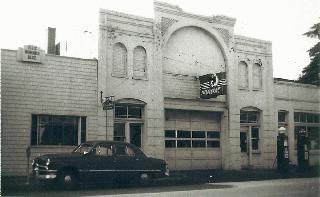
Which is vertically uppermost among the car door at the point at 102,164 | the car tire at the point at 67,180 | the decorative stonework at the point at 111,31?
the decorative stonework at the point at 111,31

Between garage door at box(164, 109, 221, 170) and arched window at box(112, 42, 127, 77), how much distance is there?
11.2 ft

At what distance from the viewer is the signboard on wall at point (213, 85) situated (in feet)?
69.0

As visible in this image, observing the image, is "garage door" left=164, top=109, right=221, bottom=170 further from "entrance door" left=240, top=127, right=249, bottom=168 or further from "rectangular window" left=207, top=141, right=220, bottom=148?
"entrance door" left=240, top=127, right=249, bottom=168

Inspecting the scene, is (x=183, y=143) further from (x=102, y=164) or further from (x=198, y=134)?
(x=102, y=164)

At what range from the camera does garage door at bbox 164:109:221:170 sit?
23016mm

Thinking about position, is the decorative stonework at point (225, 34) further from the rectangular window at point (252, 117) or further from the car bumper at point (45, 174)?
the car bumper at point (45, 174)

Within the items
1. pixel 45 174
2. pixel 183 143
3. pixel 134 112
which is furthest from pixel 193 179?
pixel 45 174

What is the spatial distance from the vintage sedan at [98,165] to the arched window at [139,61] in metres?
6.68

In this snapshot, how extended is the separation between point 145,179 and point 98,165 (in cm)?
197

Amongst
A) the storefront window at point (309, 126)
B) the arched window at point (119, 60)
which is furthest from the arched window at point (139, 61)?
the storefront window at point (309, 126)

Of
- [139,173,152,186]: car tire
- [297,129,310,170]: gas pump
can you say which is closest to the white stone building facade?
[297,129,310,170]: gas pump

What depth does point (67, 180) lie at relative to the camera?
14.2 meters

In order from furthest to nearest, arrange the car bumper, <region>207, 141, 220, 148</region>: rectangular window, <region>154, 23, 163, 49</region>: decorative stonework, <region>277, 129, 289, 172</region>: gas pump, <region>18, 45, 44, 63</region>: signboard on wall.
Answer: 1. <region>207, 141, 220, 148</region>: rectangular window
2. <region>277, 129, 289, 172</region>: gas pump
3. <region>154, 23, 163, 49</region>: decorative stonework
4. <region>18, 45, 44, 63</region>: signboard on wall
5. the car bumper

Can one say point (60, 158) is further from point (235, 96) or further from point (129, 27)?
point (235, 96)
